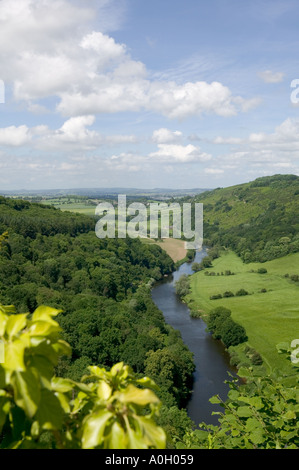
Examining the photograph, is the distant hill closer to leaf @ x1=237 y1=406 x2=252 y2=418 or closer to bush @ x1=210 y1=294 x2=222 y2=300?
bush @ x1=210 y1=294 x2=222 y2=300

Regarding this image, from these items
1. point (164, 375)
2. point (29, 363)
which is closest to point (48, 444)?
point (29, 363)

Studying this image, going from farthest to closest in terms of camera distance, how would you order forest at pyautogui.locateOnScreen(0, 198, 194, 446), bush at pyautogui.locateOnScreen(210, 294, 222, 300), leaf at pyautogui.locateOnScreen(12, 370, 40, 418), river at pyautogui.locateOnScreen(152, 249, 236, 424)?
bush at pyautogui.locateOnScreen(210, 294, 222, 300) → forest at pyautogui.locateOnScreen(0, 198, 194, 446) → river at pyautogui.locateOnScreen(152, 249, 236, 424) → leaf at pyautogui.locateOnScreen(12, 370, 40, 418)

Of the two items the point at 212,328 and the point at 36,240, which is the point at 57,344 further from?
the point at 36,240

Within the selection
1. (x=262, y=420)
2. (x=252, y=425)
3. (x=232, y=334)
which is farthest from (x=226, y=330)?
(x=252, y=425)

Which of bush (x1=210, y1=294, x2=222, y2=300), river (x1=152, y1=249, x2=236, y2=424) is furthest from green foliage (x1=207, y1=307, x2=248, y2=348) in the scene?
bush (x1=210, y1=294, x2=222, y2=300)

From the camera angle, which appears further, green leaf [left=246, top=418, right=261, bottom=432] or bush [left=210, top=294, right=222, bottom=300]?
bush [left=210, top=294, right=222, bottom=300]

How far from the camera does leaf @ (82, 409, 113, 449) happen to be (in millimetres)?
1836

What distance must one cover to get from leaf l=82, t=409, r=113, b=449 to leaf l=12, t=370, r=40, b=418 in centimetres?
37

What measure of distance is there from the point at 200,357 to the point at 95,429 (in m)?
47.2

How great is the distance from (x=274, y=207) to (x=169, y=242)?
60.3 meters

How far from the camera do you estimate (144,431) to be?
6.12 ft

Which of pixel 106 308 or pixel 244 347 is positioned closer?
pixel 244 347

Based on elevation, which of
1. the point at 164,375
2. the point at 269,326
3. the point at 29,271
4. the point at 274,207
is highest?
the point at 274,207

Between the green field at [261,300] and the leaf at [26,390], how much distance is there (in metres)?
39.6
